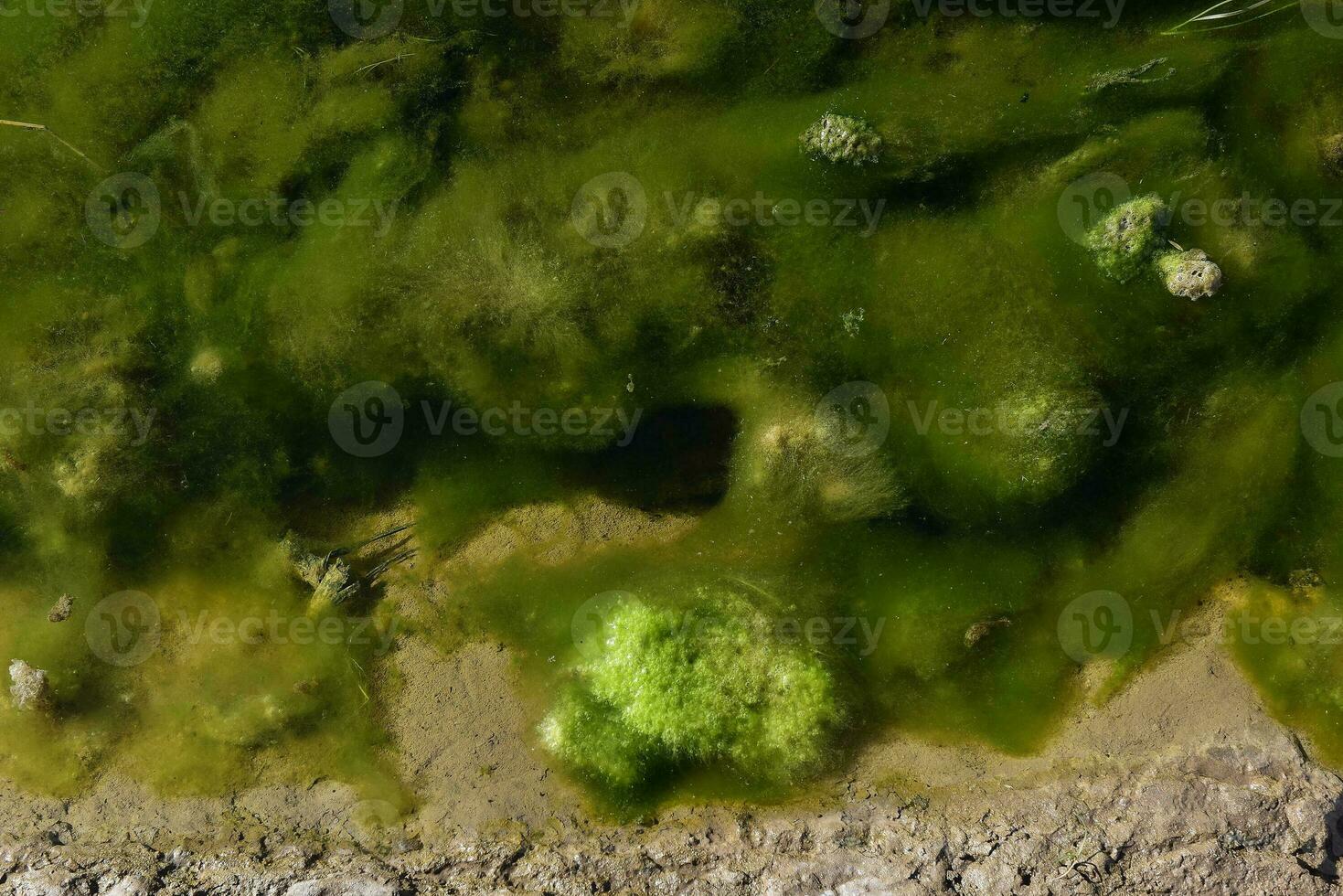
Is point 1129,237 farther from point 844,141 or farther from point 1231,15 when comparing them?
point 844,141

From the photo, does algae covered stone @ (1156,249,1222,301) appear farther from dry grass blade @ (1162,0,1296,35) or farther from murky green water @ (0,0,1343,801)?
dry grass blade @ (1162,0,1296,35)

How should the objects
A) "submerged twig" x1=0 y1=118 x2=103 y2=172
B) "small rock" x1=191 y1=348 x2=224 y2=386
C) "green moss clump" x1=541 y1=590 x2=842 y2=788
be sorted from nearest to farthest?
"green moss clump" x1=541 y1=590 x2=842 y2=788, "submerged twig" x1=0 y1=118 x2=103 y2=172, "small rock" x1=191 y1=348 x2=224 y2=386

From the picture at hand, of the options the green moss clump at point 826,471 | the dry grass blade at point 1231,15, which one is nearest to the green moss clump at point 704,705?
the green moss clump at point 826,471

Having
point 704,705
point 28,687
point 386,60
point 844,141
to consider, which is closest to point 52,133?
point 386,60

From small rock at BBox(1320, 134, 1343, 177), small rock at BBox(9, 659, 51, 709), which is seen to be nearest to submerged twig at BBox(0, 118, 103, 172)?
small rock at BBox(9, 659, 51, 709)

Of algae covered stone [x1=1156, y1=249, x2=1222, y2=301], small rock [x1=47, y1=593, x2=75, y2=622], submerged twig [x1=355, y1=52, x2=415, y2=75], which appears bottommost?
small rock [x1=47, y1=593, x2=75, y2=622]
